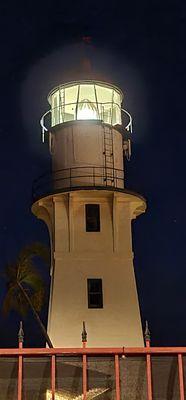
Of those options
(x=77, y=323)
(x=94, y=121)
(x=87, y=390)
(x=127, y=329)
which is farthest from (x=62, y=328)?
(x=87, y=390)

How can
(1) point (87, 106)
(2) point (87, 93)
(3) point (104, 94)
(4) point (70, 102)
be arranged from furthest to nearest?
1. (3) point (104, 94)
2. (4) point (70, 102)
3. (2) point (87, 93)
4. (1) point (87, 106)

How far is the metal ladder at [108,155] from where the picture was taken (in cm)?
2695

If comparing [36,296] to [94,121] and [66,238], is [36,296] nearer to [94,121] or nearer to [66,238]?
[66,238]

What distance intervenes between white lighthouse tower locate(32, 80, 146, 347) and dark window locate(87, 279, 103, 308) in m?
0.03

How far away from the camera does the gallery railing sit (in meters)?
9.27

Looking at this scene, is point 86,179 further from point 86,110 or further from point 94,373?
point 94,373

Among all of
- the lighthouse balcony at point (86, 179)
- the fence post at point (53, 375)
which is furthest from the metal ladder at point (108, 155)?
the fence post at point (53, 375)

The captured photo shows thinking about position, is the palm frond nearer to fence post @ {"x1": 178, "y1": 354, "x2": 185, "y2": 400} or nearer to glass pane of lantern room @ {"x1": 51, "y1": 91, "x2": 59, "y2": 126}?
glass pane of lantern room @ {"x1": 51, "y1": 91, "x2": 59, "y2": 126}

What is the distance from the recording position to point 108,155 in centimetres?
2730

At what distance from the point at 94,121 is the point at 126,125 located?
266 centimetres

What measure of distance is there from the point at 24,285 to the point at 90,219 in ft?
18.0

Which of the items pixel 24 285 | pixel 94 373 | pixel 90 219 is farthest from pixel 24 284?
pixel 94 373

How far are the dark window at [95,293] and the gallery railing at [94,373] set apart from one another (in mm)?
16173

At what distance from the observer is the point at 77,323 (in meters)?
25.2
